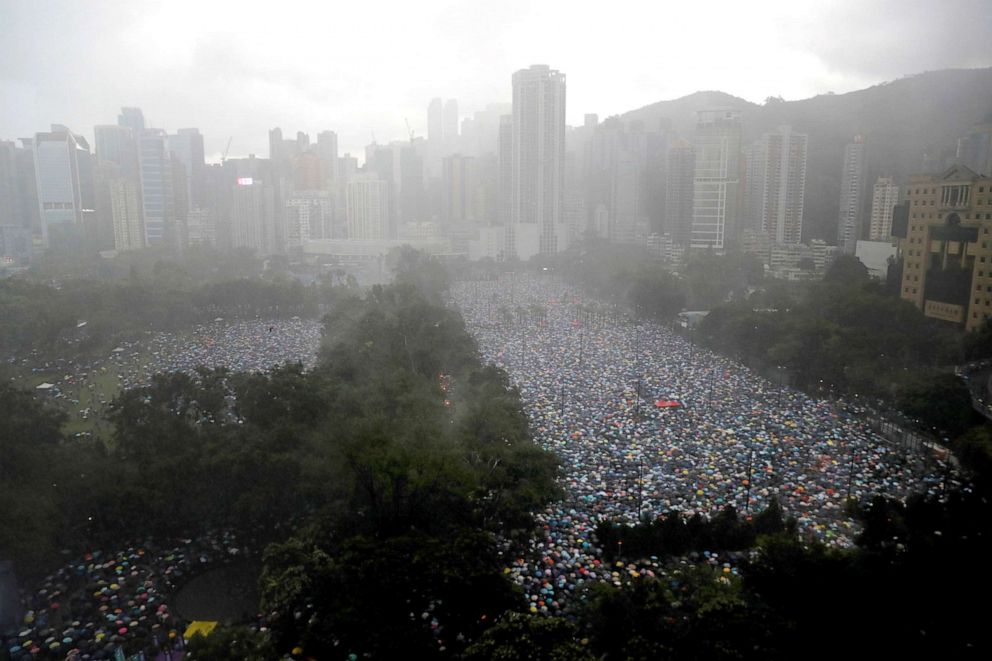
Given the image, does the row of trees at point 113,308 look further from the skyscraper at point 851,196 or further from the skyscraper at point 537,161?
the skyscraper at point 851,196

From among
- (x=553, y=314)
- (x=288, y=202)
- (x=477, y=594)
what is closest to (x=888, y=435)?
(x=477, y=594)

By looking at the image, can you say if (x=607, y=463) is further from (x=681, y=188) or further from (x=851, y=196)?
(x=681, y=188)

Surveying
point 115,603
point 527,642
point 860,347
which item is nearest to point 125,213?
point 115,603

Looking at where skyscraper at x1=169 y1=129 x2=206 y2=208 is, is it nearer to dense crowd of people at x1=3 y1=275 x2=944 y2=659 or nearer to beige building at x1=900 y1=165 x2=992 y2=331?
dense crowd of people at x1=3 y1=275 x2=944 y2=659

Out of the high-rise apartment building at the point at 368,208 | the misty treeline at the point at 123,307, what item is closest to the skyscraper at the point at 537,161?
the high-rise apartment building at the point at 368,208

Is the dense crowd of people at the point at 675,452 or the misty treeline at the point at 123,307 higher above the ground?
the misty treeline at the point at 123,307

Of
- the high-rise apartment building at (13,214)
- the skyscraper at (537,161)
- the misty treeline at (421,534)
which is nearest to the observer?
the misty treeline at (421,534)
